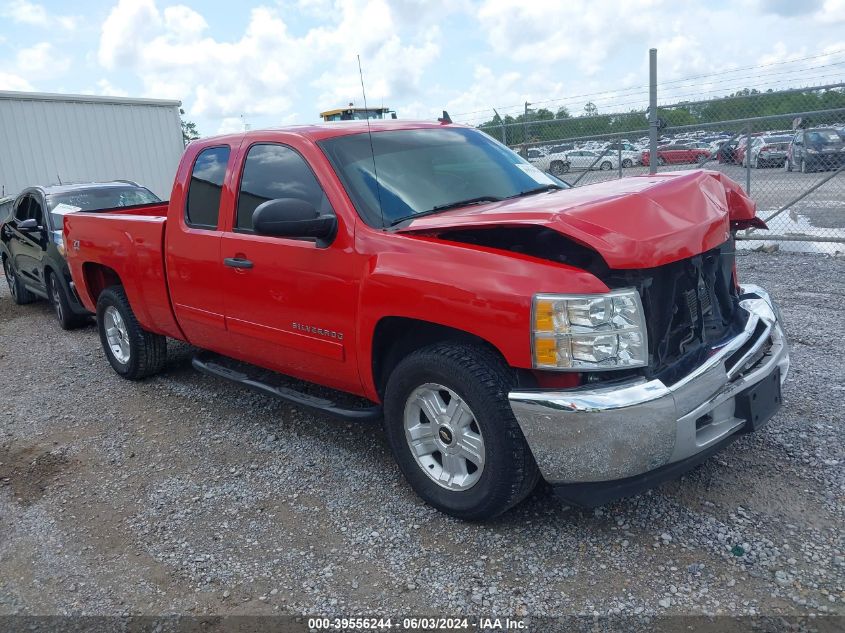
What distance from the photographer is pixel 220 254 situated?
4.37m

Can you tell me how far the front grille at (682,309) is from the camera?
A: 116 inches

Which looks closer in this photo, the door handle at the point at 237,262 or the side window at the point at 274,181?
the side window at the point at 274,181

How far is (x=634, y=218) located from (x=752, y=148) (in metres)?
8.71

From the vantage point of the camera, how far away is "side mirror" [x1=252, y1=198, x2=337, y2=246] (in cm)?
344

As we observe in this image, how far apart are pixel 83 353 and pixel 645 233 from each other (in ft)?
20.1

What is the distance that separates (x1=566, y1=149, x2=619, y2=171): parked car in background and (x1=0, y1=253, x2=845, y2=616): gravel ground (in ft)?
21.5

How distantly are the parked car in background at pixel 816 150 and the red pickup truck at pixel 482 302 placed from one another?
6.11m

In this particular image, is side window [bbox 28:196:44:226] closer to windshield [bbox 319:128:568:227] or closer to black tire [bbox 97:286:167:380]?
black tire [bbox 97:286:167:380]

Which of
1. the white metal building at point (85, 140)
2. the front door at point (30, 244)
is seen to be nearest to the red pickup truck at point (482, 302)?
the front door at point (30, 244)

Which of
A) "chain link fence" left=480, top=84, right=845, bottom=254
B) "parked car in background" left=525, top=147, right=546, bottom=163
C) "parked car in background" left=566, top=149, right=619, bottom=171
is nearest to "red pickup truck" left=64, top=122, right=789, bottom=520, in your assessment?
"chain link fence" left=480, top=84, right=845, bottom=254

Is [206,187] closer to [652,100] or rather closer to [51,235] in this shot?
[51,235]

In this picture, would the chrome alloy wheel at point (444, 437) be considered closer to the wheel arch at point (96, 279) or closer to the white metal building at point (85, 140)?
the wheel arch at point (96, 279)

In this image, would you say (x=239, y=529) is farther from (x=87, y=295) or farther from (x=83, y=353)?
(x=83, y=353)

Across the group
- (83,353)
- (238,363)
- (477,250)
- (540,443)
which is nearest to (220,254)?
(238,363)
